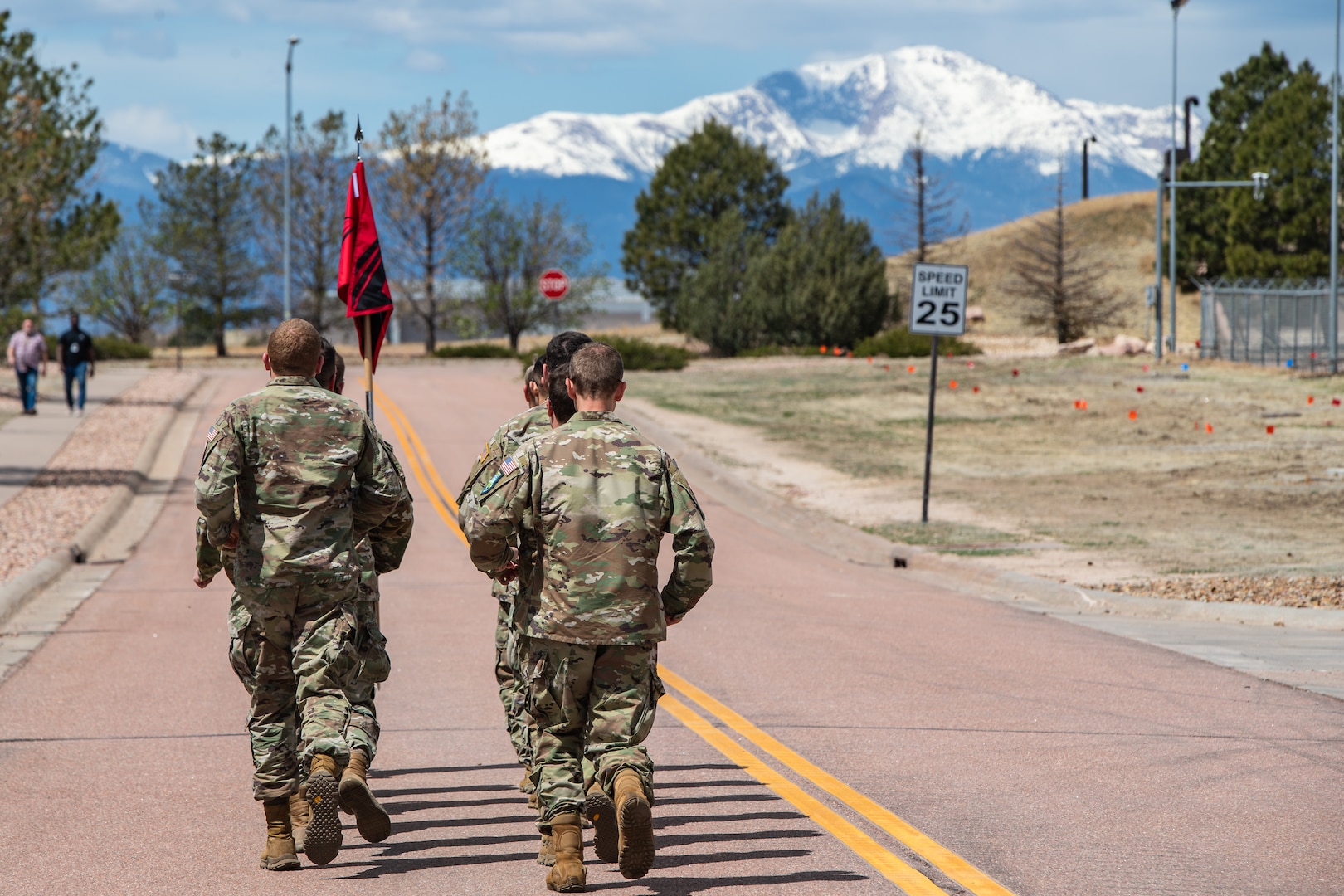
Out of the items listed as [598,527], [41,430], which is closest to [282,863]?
[598,527]

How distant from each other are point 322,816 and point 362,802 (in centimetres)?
15

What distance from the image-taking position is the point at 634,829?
4.62 metres

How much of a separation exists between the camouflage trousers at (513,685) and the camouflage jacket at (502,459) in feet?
0.45

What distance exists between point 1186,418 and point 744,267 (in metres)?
29.7

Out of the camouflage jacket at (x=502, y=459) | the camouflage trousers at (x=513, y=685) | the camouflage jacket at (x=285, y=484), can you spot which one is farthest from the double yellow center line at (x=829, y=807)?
the camouflage jacket at (x=285, y=484)

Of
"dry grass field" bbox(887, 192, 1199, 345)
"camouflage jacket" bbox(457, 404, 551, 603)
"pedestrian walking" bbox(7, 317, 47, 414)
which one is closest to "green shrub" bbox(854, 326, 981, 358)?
"dry grass field" bbox(887, 192, 1199, 345)

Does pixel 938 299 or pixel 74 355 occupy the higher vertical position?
pixel 938 299

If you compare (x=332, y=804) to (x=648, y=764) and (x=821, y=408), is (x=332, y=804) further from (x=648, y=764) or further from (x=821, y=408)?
(x=821, y=408)

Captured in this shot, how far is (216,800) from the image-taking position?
6371mm

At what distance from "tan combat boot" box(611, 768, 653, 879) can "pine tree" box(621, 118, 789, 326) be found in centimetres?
6495

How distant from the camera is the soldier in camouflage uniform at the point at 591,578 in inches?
194

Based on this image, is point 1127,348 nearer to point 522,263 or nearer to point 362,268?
point 522,263

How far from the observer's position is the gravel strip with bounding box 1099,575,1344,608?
40.6 feet

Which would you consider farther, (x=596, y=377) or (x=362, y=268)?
(x=362, y=268)
